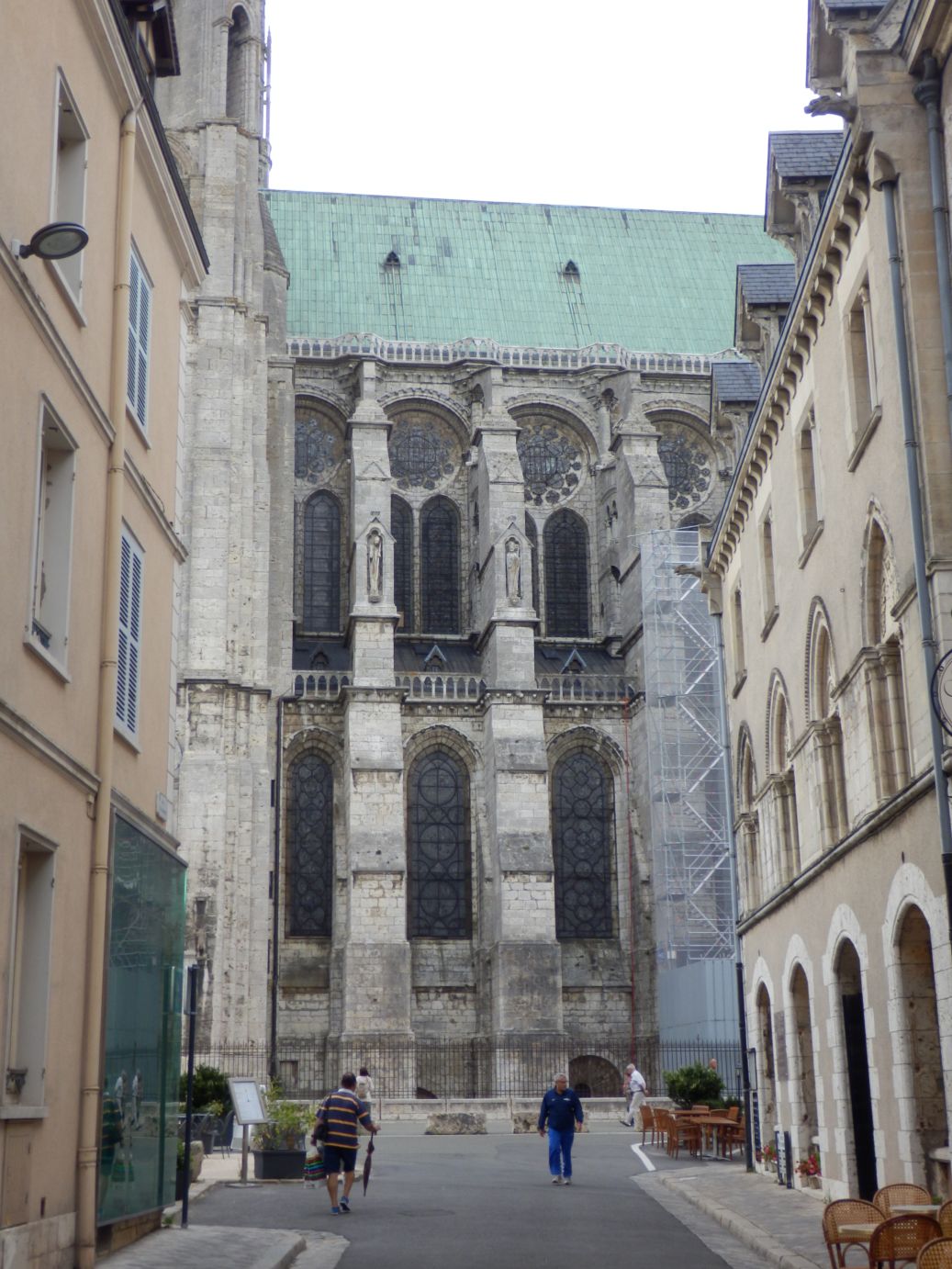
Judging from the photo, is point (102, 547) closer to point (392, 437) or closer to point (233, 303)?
point (233, 303)

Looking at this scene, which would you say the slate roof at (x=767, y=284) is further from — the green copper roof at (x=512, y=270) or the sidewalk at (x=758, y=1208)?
the green copper roof at (x=512, y=270)

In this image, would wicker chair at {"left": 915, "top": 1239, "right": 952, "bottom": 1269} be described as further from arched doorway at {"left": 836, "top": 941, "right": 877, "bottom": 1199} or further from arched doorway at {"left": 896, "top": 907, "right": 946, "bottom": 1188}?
arched doorway at {"left": 836, "top": 941, "right": 877, "bottom": 1199}

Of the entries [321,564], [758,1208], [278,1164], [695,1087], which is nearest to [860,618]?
[758,1208]

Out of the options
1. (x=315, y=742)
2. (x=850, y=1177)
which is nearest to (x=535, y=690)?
(x=315, y=742)

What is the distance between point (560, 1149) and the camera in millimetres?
18641

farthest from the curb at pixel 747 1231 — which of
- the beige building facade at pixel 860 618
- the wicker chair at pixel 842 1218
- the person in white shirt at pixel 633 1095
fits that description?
the person in white shirt at pixel 633 1095

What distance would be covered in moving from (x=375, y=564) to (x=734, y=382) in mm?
17017

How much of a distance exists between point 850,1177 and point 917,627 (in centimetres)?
561

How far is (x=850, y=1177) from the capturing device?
48.3 feet

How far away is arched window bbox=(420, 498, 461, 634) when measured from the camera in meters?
42.3

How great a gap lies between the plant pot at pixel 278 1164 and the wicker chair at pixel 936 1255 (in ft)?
42.7

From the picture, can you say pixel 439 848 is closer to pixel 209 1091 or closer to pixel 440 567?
pixel 440 567

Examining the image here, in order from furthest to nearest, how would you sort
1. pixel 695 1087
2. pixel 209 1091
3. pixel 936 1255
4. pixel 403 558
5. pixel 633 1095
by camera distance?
pixel 403 558
pixel 633 1095
pixel 695 1087
pixel 209 1091
pixel 936 1255

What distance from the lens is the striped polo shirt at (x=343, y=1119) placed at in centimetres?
1559
